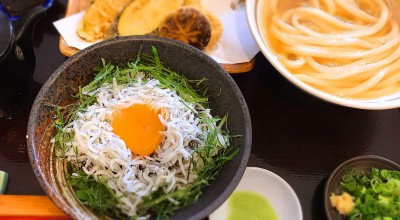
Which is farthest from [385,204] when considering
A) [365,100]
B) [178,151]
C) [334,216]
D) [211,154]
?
[178,151]

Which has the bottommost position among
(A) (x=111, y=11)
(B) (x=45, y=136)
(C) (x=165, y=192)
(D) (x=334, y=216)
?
(D) (x=334, y=216)

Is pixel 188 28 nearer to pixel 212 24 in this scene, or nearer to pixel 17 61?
pixel 212 24

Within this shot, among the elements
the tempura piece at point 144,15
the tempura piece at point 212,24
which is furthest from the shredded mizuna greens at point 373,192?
the tempura piece at point 144,15

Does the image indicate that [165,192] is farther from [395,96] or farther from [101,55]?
[395,96]

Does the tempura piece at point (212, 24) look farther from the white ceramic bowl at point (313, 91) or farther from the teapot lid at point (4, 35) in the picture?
the teapot lid at point (4, 35)

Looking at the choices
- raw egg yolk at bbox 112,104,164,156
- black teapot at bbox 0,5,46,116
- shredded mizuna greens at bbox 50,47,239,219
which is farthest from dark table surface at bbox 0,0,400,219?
raw egg yolk at bbox 112,104,164,156

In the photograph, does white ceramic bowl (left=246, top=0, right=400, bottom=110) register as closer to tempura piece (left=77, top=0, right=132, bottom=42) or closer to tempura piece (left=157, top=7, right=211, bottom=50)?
tempura piece (left=157, top=7, right=211, bottom=50)
